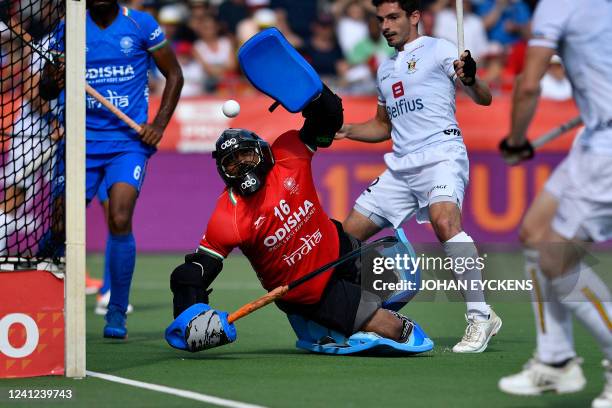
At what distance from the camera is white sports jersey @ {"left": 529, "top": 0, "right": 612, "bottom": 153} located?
17.1 feet

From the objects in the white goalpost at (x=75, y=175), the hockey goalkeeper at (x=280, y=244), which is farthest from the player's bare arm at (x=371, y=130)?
the white goalpost at (x=75, y=175)

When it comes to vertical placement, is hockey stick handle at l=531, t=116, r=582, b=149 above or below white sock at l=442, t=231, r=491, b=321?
above

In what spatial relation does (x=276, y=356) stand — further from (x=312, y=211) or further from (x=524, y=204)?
(x=524, y=204)

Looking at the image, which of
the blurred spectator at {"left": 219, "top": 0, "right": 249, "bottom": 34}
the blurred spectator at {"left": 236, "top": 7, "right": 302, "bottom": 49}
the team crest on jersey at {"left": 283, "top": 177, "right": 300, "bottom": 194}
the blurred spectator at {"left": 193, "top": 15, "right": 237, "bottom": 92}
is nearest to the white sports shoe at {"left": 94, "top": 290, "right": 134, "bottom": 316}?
the team crest on jersey at {"left": 283, "top": 177, "right": 300, "bottom": 194}

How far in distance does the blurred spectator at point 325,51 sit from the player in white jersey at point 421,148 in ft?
26.4

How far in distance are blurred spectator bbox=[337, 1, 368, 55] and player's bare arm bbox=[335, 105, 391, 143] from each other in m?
8.45

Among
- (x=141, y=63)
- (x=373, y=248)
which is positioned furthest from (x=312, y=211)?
(x=141, y=63)

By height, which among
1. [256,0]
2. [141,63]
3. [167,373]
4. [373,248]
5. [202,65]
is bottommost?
[167,373]

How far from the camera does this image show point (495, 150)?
47.6 ft

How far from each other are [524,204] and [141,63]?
6.99 meters

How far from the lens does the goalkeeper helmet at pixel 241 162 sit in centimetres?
711

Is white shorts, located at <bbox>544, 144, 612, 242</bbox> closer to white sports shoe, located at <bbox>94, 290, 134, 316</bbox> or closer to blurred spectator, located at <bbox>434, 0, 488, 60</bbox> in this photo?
white sports shoe, located at <bbox>94, 290, 134, 316</bbox>

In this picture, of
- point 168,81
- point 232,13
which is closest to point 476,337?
point 168,81

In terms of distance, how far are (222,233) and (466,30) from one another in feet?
33.1
